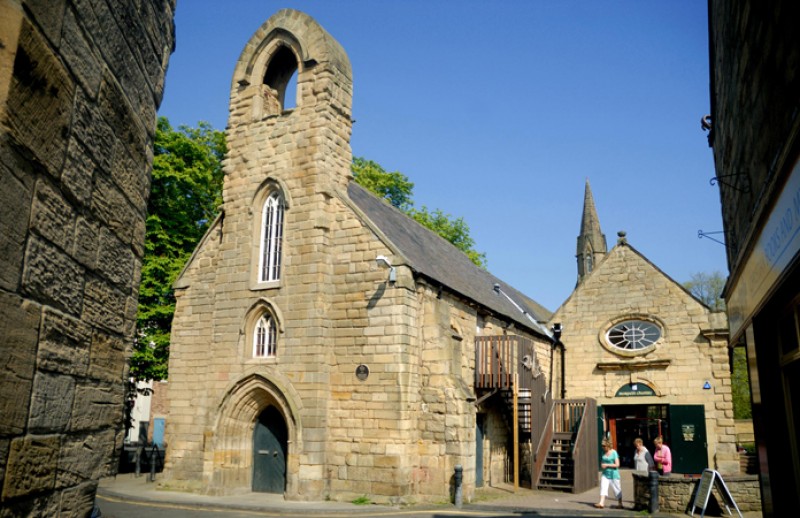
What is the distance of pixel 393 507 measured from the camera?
47.2 feet

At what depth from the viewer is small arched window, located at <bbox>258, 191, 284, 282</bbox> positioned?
1745 centimetres

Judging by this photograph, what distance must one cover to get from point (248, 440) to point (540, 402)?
9012 millimetres

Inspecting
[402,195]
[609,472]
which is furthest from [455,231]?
[609,472]

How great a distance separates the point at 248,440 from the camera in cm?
1691

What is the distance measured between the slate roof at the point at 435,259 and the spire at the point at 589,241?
71.8 ft

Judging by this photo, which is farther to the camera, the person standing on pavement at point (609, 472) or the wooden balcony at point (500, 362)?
the wooden balcony at point (500, 362)

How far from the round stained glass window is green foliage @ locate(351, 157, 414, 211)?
15172 millimetres

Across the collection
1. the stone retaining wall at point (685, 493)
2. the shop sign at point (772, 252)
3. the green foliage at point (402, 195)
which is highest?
the green foliage at point (402, 195)

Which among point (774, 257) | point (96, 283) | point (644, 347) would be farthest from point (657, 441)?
point (96, 283)

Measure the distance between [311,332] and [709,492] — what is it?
9403mm

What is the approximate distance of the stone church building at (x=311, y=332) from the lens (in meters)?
15.5

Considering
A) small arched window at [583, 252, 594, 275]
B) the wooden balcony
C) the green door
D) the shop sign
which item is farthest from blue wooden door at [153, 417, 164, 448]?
the shop sign

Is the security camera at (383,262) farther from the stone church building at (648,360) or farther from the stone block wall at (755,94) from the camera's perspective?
the stone church building at (648,360)

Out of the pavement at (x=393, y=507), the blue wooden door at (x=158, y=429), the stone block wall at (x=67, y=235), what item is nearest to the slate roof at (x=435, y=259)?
the pavement at (x=393, y=507)
